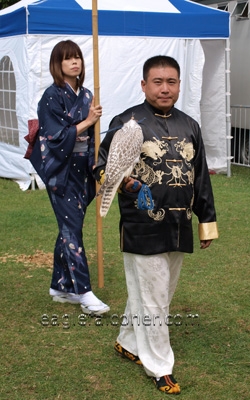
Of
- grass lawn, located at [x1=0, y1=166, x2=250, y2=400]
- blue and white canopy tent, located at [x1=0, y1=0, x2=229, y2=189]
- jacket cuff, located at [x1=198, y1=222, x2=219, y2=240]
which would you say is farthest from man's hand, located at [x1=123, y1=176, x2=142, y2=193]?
blue and white canopy tent, located at [x1=0, y1=0, x2=229, y2=189]

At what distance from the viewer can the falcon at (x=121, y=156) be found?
321cm

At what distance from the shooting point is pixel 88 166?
15.3 feet

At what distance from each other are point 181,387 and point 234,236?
11.3 ft

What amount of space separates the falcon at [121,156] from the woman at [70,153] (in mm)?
1200

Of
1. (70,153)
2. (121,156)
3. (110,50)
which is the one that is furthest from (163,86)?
(110,50)

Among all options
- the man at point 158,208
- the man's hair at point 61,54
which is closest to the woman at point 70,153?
the man's hair at point 61,54

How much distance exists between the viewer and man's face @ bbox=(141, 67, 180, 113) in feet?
10.9

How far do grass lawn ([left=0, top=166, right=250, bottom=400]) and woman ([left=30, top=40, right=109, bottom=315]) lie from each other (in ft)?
1.01

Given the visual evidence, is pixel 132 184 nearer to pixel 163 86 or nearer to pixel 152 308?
pixel 163 86

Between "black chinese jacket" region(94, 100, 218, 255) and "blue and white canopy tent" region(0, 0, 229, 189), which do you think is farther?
"blue and white canopy tent" region(0, 0, 229, 189)

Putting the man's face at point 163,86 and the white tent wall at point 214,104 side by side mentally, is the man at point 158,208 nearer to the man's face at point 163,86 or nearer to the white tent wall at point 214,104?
the man's face at point 163,86

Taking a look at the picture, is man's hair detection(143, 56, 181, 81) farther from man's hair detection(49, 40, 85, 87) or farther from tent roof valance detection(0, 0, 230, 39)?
tent roof valance detection(0, 0, 230, 39)

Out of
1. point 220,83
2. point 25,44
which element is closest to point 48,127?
point 25,44

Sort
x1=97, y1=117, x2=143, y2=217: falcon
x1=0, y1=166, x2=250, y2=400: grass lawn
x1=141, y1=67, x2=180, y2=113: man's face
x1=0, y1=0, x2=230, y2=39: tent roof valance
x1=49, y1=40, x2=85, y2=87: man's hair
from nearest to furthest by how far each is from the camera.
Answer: x1=97, y1=117, x2=143, y2=217: falcon < x1=141, y1=67, x2=180, y2=113: man's face < x1=0, y1=166, x2=250, y2=400: grass lawn < x1=49, y1=40, x2=85, y2=87: man's hair < x1=0, y1=0, x2=230, y2=39: tent roof valance
